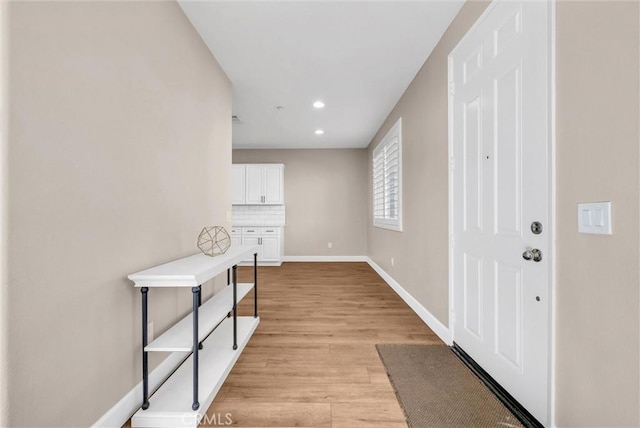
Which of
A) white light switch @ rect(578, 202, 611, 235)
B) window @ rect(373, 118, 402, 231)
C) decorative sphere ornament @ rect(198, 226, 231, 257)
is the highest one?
window @ rect(373, 118, 402, 231)

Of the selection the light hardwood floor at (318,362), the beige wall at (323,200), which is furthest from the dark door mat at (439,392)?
the beige wall at (323,200)

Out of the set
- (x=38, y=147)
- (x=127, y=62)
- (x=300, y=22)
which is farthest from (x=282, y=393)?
(x=300, y=22)

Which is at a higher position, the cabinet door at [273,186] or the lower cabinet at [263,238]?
the cabinet door at [273,186]

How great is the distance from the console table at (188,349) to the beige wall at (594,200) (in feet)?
5.64

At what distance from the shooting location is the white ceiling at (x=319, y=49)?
213 centimetres

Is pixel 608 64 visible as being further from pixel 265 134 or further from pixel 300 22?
pixel 265 134

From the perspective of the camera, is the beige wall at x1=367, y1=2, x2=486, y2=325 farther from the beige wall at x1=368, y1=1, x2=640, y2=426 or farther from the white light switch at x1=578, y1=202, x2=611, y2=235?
the white light switch at x1=578, y1=202, x2=611, y2=235

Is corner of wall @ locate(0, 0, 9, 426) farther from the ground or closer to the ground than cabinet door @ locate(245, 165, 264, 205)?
closer to the ground

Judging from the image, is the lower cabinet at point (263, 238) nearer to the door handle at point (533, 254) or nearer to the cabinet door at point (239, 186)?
the cabinet door at point (239, 186)

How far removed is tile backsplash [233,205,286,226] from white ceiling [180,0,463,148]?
243 cm

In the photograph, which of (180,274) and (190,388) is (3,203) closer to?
(180,274)

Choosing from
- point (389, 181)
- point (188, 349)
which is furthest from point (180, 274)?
point (389, 181)

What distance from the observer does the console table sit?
1453 mm

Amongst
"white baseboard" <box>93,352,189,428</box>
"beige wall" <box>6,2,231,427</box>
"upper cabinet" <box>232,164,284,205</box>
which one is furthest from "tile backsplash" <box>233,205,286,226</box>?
"white baseboard" <box>93,352,189,428</box>
